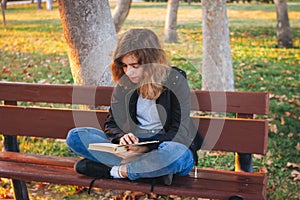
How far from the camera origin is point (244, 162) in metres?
3.50

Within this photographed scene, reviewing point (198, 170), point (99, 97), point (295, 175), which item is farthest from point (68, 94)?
point (295, 175)

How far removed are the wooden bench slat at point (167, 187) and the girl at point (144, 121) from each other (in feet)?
0.21

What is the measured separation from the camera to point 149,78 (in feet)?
10.8

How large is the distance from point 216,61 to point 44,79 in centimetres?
343

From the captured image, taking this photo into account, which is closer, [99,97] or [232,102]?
[232,102]

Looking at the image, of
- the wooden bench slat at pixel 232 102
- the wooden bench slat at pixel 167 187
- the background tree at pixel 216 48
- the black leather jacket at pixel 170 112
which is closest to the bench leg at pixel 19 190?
the wooden bench slat at pixel 167 187

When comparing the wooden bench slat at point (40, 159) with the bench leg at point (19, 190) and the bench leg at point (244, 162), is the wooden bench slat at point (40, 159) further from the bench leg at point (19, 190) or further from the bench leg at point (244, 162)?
the bench leg at point (244, 162)

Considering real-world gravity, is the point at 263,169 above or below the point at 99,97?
below

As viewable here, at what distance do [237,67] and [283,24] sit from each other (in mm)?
3049

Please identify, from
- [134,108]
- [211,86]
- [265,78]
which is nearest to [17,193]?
[134,108]

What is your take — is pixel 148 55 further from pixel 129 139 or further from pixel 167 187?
pixel 167 187

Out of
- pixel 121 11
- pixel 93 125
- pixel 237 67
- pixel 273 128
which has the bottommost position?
pixel 237 67

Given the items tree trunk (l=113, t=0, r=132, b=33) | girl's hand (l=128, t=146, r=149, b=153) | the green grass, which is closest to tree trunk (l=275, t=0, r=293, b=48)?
the green grass

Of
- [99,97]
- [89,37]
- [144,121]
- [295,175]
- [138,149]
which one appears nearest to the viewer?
[138,149]
